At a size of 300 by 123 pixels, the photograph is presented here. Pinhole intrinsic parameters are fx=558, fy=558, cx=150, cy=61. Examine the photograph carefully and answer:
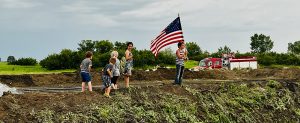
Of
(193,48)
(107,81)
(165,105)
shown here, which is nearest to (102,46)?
(193,48)

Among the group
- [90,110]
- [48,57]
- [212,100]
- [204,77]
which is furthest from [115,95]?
[48,57]

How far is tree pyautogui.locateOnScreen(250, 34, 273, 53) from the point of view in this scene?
3546 inches

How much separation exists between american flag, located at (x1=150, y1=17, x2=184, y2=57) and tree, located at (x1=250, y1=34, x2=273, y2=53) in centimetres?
6781

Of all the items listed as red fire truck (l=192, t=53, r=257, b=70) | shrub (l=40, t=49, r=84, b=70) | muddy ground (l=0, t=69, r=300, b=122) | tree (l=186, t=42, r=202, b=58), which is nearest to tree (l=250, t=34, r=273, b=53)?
tree (l=186, t=42, r=202, b=58)

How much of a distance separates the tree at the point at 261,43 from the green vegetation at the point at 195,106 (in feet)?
223

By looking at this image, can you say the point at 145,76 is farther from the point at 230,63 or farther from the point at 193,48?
the point at 193,48

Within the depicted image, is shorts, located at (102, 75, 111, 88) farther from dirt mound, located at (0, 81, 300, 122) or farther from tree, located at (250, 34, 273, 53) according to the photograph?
tree, located at (250, 34, 273, 53)

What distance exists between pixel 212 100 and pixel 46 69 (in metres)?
27.6

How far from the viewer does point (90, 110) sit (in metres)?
14.9

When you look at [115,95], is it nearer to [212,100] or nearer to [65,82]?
[212,100]

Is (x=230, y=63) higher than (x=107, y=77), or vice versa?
(x=230, y=63)

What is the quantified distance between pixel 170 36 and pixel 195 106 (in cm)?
629

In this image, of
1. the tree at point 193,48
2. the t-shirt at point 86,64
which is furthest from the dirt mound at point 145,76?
the tree at point 193,48

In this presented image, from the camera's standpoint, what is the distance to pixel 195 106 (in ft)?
58.3
